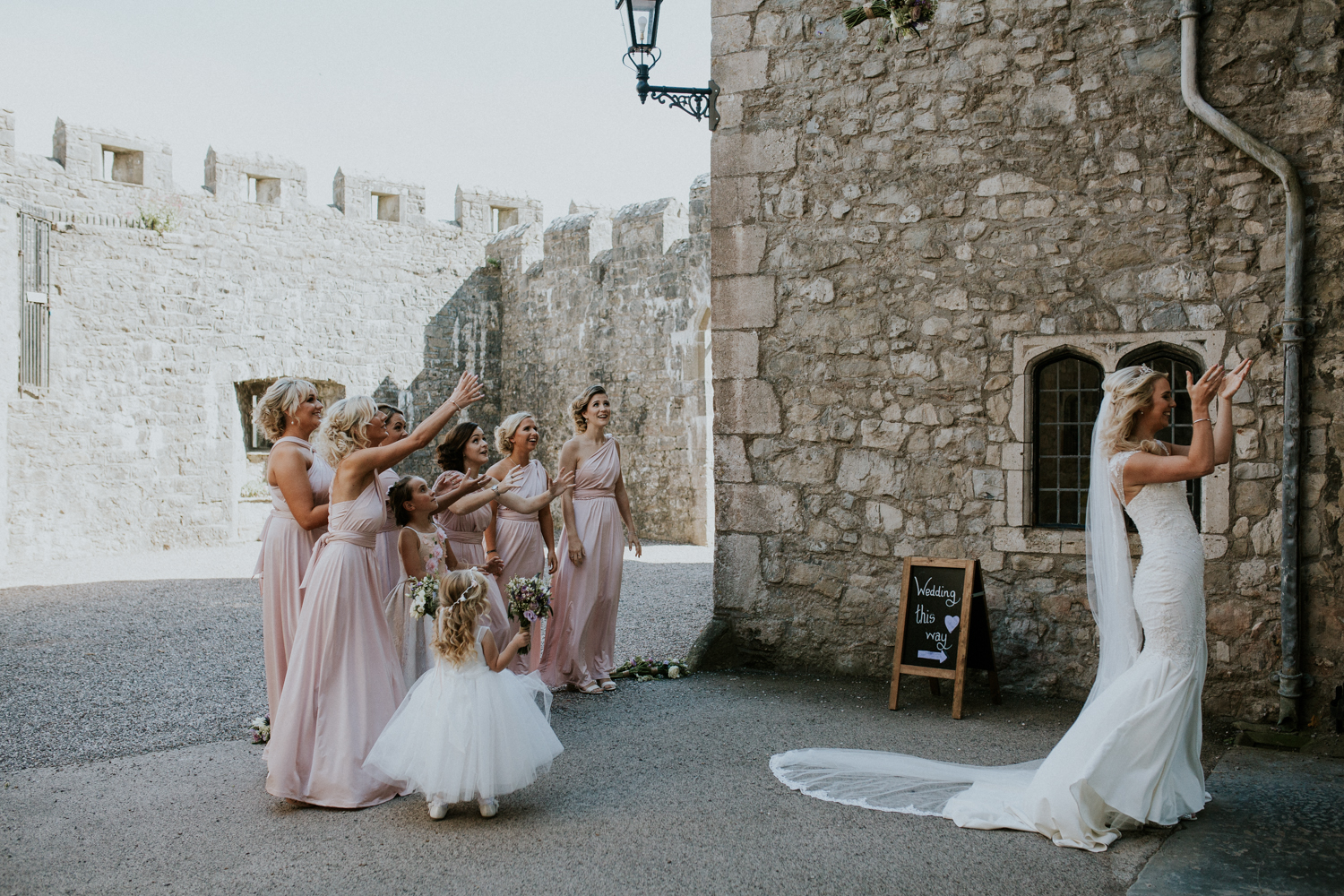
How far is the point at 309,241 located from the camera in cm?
1505

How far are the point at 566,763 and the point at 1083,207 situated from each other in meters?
3.89

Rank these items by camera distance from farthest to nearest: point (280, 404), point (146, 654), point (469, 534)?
point (146, 654) < point (469, 534) < point (280, 404)

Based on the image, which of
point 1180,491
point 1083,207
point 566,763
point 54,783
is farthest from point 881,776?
point 54,783

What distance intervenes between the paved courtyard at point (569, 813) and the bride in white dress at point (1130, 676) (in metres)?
0.13

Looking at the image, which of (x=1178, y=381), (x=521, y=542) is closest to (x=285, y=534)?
(x=521, y=542)

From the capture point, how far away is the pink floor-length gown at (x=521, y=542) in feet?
18.6

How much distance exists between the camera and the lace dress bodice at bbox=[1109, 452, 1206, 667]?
360 cm

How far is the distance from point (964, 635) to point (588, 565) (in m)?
2.16

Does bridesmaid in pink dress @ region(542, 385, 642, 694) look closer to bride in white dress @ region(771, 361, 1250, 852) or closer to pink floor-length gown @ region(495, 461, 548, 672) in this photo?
pink floor-length gown @ region(495, 461, 548, 672)

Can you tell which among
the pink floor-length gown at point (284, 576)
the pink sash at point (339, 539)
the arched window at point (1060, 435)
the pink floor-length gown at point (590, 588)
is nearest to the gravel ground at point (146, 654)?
the pink floor-length gown at point (284, 576)

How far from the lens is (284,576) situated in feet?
14.5

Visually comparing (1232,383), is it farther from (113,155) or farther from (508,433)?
(113,155)

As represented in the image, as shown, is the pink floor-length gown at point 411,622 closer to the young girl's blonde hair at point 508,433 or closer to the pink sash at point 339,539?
the pink sash at point 339,539

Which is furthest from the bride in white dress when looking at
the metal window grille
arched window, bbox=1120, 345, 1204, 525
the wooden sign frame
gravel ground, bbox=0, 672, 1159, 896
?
the metal window grille
